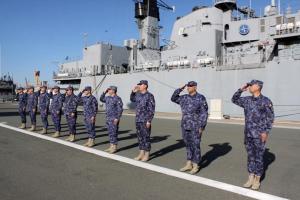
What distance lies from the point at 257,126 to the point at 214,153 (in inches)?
121

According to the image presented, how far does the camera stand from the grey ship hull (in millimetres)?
17250

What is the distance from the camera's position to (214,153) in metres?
8.03

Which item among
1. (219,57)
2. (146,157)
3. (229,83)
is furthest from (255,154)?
(219,57)

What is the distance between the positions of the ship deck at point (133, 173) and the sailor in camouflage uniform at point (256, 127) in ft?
0.85

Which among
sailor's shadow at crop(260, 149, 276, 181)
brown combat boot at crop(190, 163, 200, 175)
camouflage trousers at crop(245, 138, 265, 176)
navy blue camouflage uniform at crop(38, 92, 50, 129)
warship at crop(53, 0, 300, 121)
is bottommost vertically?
sailor's shadow at crop(260, 149, 276, 181)

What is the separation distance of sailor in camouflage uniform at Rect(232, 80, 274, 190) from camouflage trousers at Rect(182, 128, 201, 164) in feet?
3.23

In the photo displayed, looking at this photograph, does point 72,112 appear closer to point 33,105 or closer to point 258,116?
point 33,105

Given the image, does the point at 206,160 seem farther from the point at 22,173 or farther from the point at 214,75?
the point at 214,75

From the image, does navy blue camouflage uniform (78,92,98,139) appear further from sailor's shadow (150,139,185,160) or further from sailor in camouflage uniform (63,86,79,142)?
sailor's shadow (150,139,185,160)

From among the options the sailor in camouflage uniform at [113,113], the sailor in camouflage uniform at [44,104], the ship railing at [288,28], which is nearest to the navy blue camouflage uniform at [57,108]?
the sailor in camouflage uniform at [44,104]

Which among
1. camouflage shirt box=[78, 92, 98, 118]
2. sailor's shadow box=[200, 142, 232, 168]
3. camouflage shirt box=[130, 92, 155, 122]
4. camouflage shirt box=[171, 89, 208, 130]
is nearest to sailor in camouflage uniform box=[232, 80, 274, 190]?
camouflage shirt box=[171, 89, 208, 130]

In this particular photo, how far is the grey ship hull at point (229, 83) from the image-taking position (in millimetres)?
17250

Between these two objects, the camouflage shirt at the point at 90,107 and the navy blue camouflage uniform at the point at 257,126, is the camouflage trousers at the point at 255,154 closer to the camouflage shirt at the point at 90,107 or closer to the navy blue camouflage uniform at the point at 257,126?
the navy blue camouflage uniform at the point at 257,126

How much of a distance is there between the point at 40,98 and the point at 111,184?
810 centimetres
